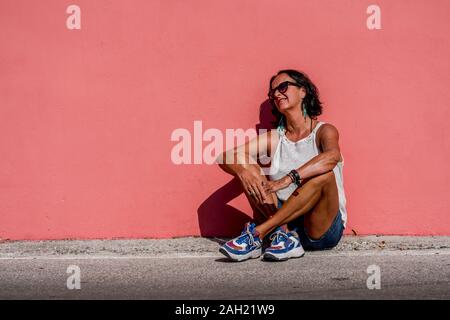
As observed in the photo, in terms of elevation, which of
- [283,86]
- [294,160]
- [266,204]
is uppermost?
[283,86]

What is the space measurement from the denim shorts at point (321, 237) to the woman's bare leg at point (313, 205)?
64mm

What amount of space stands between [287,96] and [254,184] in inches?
33.4

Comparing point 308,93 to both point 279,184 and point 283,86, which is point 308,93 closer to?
point 283,86

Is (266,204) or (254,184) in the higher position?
(254,184)

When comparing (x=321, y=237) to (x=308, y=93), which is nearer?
(x=321, y=237)

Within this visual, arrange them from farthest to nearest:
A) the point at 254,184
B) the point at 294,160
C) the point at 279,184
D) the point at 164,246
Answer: the point at 164,246, the point at 294,160, the point at 254,184, the point at 279,184

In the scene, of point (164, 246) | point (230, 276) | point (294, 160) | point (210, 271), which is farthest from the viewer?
point (164, 246)

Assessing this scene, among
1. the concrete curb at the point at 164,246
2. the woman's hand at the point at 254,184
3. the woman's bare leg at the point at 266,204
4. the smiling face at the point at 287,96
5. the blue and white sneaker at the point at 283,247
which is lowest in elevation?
the concrete curb at the point at 164,246

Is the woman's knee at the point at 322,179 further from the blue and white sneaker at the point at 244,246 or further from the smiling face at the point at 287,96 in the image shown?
the smiling face at the point at 287,96

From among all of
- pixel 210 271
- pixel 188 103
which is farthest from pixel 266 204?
pixel 188 103

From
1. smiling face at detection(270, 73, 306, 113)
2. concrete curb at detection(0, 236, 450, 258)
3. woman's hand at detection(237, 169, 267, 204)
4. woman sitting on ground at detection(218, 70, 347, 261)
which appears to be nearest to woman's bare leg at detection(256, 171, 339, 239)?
woman sitting on ground at detection(218, 70, 347, 261)

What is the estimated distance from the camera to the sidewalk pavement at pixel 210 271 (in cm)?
336

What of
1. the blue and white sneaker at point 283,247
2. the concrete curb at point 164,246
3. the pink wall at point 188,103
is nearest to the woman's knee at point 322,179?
the blue and white sneaker at point 283,247

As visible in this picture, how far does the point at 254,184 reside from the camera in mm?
4301
